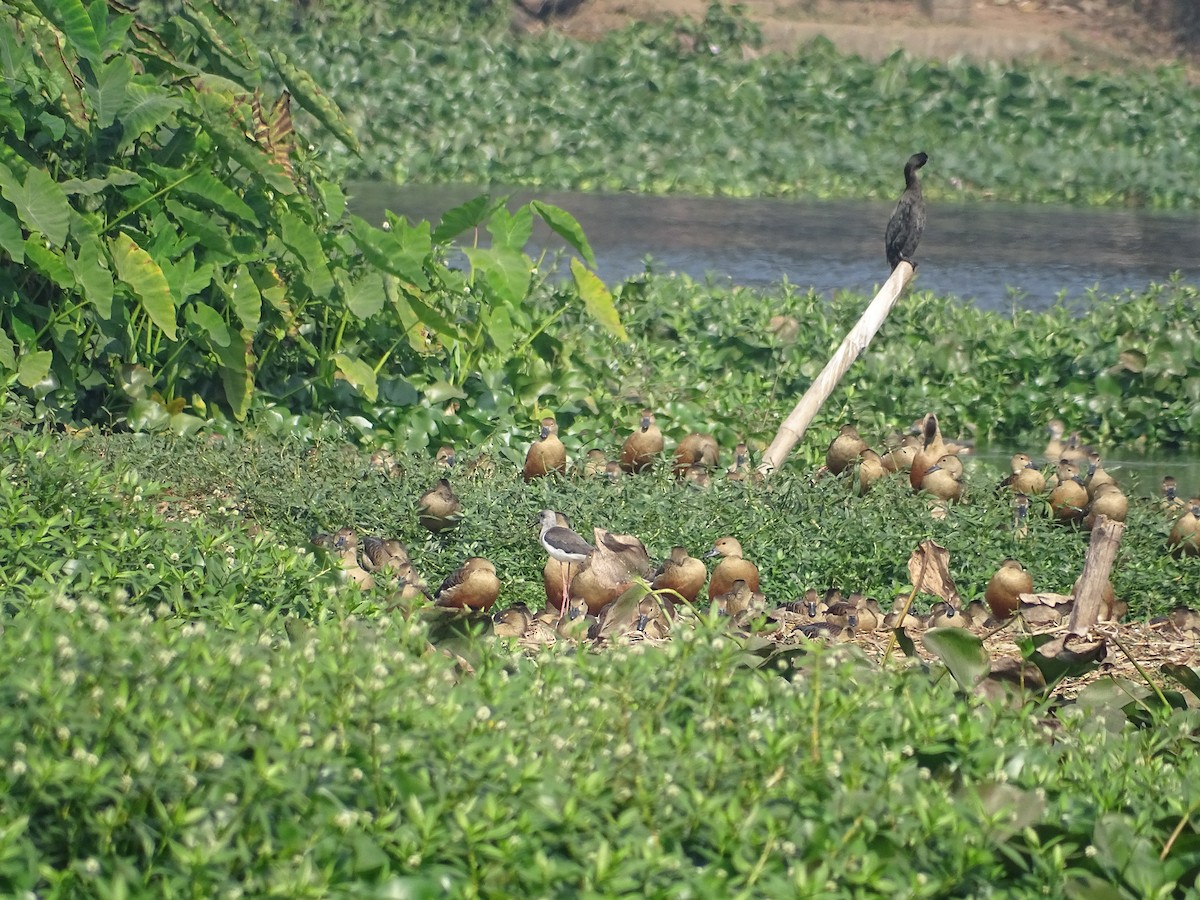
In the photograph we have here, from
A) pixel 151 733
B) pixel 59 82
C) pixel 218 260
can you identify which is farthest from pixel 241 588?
pixel 59 82

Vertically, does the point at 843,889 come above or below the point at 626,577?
above

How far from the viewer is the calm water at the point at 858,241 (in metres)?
13.2

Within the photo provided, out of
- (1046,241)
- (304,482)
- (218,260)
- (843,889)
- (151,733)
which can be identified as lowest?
(1046,241)

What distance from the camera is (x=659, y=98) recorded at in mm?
20906

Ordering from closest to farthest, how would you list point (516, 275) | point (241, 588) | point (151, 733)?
1. point (151, 733)
2. point (241, 588)
3. point (516, 275)

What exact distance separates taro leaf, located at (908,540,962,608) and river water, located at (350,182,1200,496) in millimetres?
4853

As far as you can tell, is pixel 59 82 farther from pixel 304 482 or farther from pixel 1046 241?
pixel 1046 241

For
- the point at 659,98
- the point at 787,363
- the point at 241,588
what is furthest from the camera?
the point at 659,98

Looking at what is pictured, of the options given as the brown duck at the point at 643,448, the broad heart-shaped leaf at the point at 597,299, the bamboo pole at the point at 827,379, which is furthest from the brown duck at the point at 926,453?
the broad heart-shaped leaf at the point at 597,299

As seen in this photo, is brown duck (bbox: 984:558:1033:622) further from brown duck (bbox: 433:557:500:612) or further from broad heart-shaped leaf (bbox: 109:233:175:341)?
broad heart-shaped leaf (bbox: 109:233:175:341)

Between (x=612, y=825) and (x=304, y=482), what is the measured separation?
3.72 m

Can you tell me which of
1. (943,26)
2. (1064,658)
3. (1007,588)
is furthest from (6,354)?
(943,26)

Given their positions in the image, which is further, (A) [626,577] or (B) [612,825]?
(A) [626,577]

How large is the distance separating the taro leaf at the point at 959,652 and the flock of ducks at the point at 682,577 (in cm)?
59
